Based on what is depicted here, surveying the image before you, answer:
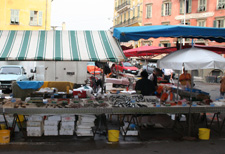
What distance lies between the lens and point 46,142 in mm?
6953

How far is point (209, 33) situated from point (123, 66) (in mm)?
24617

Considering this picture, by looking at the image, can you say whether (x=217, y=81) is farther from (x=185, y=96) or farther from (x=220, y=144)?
(x=220, y=144)

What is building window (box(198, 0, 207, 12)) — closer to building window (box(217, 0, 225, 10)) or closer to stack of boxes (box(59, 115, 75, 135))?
building window (box(217, 0, 225, 10))

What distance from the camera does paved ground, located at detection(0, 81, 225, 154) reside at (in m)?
6.48

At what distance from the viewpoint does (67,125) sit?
7.41m

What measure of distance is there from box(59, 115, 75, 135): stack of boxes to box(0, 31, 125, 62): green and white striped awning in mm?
1612

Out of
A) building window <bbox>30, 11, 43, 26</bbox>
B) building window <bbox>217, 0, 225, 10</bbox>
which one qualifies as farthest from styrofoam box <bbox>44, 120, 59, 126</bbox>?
building window <bbox>217, 0, 225, 10</bbox>

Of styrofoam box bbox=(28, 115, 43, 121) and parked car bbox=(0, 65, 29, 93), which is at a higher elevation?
parked car bbox=(0, 65, 29, 93)

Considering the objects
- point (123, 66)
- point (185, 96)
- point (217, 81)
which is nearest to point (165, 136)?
point (185, 96)

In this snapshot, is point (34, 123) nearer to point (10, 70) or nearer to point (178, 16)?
point (10, 70)

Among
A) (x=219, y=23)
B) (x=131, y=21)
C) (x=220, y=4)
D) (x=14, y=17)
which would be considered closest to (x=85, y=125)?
(x=14, y=17)

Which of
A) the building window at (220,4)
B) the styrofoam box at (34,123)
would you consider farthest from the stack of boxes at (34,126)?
the building window at (220,4)

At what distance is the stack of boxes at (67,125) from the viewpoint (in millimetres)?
7344

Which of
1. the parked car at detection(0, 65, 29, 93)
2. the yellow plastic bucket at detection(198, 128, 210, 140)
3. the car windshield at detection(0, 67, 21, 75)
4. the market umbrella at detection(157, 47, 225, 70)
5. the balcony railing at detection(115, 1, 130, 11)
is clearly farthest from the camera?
the balcony railing at detection(115, 1, 130, 11)
